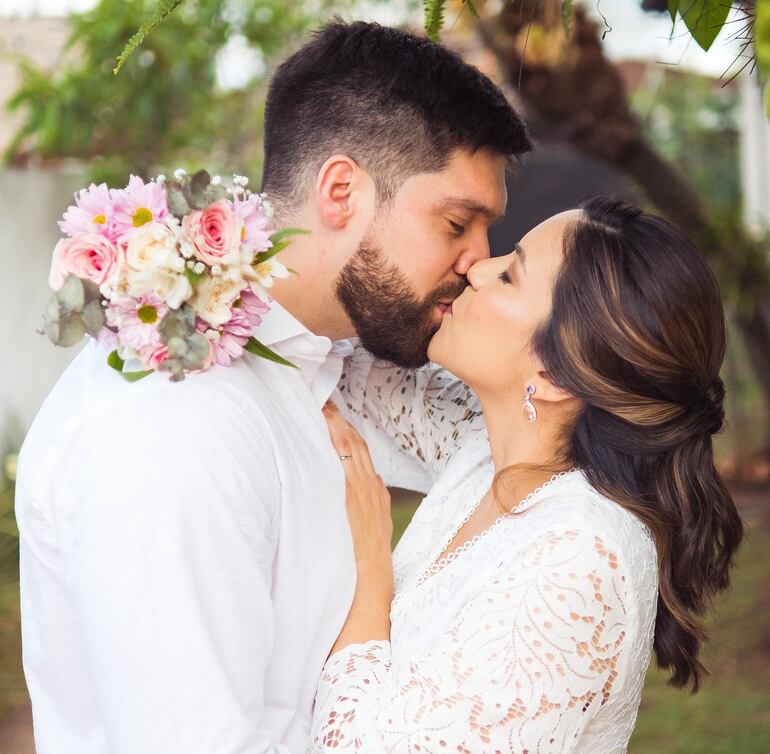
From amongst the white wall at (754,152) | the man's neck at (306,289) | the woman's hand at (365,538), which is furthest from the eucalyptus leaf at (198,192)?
the white wall at (754,152)

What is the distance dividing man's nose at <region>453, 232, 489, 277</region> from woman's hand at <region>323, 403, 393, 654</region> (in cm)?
43

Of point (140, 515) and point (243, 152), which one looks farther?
point (243, 152)

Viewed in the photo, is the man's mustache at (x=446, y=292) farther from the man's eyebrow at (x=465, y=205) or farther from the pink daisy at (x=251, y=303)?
the pink daisy at (x=251, y=303)

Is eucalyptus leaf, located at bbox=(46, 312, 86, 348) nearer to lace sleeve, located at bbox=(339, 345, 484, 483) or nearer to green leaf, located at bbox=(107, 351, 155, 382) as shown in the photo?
green leaf, located at bbox=(107, 351, 155, 382)

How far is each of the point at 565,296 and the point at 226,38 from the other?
531 centimetres

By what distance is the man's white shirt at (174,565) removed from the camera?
1640mm

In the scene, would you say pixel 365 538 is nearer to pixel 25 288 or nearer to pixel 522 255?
pixel 522 255

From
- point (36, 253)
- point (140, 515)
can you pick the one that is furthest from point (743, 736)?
point (36, 253)

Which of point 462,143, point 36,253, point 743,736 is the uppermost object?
point 462,143

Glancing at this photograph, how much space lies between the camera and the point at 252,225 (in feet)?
5.80

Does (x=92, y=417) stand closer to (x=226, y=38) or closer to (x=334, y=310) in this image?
(x=334, y=310)

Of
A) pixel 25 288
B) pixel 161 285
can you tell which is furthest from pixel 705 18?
pixel 25 288

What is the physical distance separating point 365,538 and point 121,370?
655 millimetres

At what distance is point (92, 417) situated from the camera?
1.75 metres
